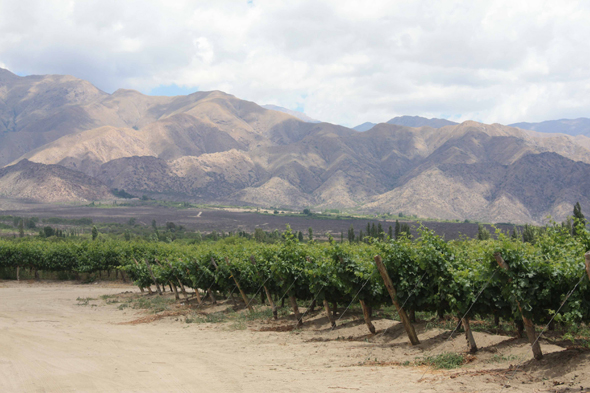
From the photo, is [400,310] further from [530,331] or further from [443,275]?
[530,331]

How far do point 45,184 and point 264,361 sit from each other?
193 metres

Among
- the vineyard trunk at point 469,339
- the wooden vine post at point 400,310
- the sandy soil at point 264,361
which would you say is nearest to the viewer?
the sandy soil at point 264,361

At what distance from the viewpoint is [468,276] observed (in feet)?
34.9

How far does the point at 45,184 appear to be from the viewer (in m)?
179

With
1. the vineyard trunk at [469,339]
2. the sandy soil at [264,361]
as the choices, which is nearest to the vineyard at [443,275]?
the vineyard trunk at [469,339]

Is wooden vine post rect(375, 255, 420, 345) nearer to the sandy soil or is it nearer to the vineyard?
the vineyard

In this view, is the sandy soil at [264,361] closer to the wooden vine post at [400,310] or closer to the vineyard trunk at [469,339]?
the vineyard trunk at [469,339]

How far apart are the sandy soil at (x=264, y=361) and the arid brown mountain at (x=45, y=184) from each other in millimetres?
179063

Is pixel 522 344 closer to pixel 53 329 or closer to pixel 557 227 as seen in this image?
pixel 557 227

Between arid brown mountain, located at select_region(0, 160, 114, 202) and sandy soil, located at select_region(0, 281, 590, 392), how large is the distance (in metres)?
179

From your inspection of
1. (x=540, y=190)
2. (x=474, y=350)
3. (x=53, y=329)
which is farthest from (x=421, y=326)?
(x=540, y=190)

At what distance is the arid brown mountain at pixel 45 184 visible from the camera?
17488cm

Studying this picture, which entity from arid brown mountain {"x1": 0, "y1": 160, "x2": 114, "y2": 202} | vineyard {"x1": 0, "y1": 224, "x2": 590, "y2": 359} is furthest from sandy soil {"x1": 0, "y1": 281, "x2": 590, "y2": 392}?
arid brown mountain {"x1": 0, "y1": 160, "x2": 114, "y2": 202}

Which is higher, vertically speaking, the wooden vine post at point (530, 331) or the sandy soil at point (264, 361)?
the wooden vine post at point (530, 331)
